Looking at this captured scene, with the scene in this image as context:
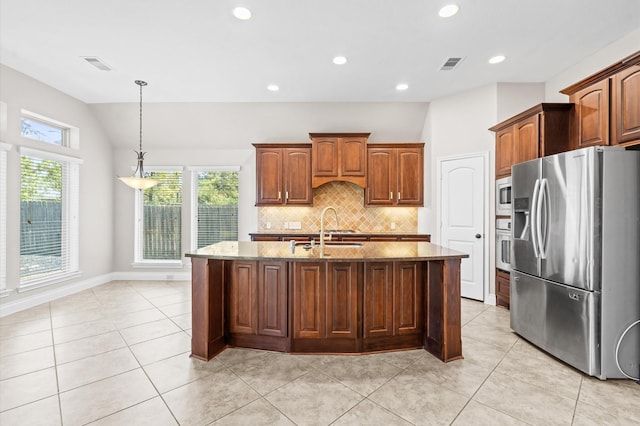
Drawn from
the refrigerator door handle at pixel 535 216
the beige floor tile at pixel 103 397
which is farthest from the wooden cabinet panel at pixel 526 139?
the beige floor tile at pixel 103 397

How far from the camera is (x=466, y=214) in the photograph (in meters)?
4.61

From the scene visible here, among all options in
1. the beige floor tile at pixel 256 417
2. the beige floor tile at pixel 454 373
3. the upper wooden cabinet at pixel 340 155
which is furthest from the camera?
the upper wooden cabinet at pixel 340 155

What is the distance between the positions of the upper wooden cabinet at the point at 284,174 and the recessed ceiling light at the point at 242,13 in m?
2.71

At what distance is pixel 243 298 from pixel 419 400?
169cm

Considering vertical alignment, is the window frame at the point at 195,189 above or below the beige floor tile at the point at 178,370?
above

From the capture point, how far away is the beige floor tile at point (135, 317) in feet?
11.6

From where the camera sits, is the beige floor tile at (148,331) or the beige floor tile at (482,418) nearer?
the beige floor tile at (482,418)

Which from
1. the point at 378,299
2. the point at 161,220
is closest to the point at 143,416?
the point at 378,299

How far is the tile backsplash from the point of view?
572cm

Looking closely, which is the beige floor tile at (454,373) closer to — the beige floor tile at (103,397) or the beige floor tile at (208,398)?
the beige floor tile at (208,398)

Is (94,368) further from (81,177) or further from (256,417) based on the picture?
(81,177)

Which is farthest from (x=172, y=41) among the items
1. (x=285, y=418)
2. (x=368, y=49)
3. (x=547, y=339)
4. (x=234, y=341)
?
(x=547, y=339)

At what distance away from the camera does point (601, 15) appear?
2.78 m

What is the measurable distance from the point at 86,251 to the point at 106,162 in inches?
67.3
